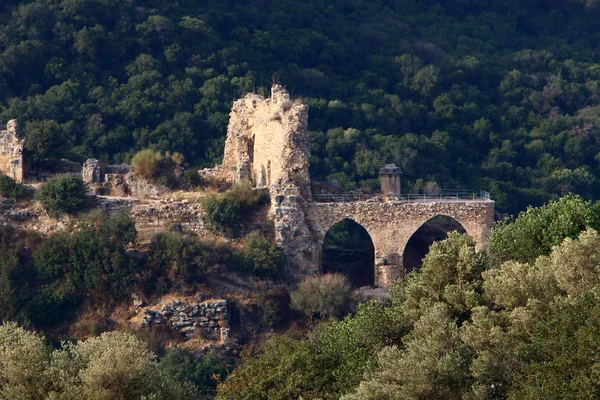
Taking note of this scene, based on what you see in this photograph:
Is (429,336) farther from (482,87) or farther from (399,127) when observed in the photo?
(482,87)

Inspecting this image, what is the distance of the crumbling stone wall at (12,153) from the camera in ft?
169

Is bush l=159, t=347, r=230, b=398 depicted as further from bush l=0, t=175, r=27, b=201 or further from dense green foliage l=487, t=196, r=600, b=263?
dense green foliage l=487, t=196, r=600, b=263

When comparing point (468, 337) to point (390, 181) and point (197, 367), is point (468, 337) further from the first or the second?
point (390, 181)

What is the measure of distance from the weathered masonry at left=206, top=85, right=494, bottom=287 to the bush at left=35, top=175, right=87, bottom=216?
14.9 feet

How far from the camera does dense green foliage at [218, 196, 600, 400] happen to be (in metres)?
34.7

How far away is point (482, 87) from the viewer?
7488 centimetres

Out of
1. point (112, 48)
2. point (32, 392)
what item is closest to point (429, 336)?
point (32, 392)

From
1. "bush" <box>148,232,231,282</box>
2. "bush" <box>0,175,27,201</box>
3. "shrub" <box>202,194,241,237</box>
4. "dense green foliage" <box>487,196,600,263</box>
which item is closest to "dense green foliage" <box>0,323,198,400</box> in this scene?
"dense green foliage" <box>487,196,600,263</box>

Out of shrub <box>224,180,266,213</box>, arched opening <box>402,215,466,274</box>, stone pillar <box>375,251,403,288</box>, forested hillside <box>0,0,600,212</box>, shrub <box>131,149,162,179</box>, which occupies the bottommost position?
stone pillar <box>375,251,403,288</box>

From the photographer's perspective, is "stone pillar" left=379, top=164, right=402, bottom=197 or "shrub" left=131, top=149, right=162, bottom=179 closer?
"shrub" left=131, top=149, right=162, bottom=179

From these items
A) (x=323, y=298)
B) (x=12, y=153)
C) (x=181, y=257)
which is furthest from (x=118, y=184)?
(x=323, y=298)

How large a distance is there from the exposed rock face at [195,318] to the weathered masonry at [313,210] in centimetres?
266

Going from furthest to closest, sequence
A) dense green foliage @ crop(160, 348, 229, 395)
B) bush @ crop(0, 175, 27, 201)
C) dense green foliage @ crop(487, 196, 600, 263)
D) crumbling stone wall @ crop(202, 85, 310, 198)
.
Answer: crumbling stone wall @ crop(202, 85, 310, 198), bush @ crop(0, 175, 27, 201), dense green foliage @ crop(160, 348, 229, 395), dense green foliage @ crop(487, 196, 600, 263)

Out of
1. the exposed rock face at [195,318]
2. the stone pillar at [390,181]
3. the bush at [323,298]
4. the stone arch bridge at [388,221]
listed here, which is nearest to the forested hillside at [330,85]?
the stone pillar at [390,181]
